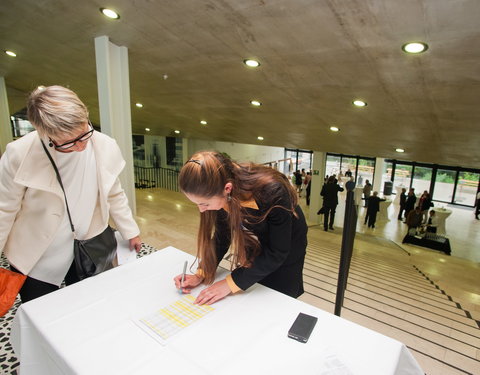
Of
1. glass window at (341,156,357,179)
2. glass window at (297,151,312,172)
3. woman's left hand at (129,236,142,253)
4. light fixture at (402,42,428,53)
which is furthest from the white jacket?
glass window at (297,151,312,172)

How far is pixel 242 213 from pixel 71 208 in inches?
33.3

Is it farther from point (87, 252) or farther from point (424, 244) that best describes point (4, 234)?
point (424, 244)

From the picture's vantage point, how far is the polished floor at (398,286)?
2.33 meters

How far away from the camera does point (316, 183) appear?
10117 millimetres

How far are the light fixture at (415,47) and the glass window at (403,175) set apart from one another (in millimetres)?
13234

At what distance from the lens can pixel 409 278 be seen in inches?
181

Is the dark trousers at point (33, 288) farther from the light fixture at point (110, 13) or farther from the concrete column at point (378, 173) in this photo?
the concrete column at point (378, 173)

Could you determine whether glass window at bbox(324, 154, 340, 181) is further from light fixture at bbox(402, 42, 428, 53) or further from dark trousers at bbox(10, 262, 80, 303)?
dark trousers at bbox(10, 262, 80, 303)

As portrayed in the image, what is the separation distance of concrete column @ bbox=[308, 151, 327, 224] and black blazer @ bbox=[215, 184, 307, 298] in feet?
29.2

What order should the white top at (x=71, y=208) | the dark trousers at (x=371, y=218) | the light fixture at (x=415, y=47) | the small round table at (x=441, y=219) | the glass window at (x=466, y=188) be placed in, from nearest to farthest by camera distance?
1. the white top at (x=71, y=208)
2. the light fixture at (x=415, y=47)
3. the small round table at (x=441, y=219)
4. the dark trousers at (x=371, y=218)
5. the glass window at (x=466, y=188)

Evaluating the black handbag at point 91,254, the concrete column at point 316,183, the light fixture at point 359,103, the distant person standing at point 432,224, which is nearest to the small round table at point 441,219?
the distant person standing at point 432,224

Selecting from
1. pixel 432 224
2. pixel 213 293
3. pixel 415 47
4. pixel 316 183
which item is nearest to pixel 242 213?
pixel 213 293

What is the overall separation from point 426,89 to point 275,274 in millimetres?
3073

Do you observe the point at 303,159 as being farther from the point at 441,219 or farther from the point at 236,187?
the point at 236,187
